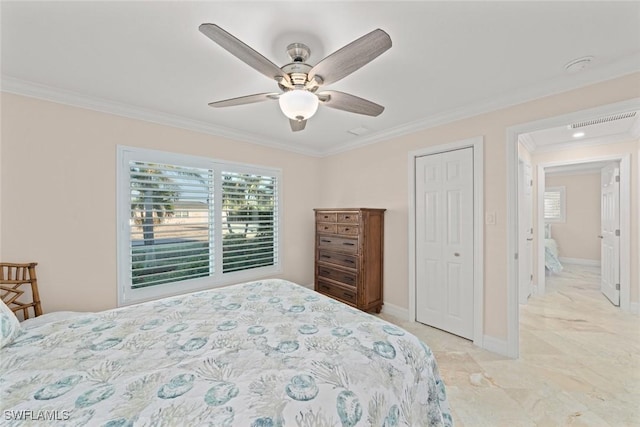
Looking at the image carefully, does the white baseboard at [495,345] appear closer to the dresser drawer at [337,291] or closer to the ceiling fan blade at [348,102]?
the dresser drawer at [337,291]

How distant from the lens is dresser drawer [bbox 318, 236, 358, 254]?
3348 mm

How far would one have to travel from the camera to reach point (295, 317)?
1.61 meters

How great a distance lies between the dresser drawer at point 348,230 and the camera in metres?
3.31

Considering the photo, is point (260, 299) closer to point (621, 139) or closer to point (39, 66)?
point (39, 66)

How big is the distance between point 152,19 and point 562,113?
10.0ft

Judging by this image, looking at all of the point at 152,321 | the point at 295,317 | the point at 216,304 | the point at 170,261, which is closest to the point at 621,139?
the point at 295,317

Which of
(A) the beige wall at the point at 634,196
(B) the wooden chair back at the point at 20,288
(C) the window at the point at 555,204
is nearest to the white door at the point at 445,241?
(A) the beige wall at the point at 634,196

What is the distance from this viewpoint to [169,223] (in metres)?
2.92

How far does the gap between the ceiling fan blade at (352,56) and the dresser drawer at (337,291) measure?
2.59 m

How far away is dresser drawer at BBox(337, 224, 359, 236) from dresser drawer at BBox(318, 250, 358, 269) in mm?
292

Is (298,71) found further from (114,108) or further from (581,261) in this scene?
(581,261)

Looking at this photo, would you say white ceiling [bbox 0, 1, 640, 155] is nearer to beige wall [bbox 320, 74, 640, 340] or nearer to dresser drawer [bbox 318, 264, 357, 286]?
beige wall [bbox 320, 74, 640, 340]

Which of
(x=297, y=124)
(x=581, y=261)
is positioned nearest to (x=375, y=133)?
(x=297, y=124)

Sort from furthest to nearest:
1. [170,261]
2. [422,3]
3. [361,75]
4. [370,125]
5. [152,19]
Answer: [370,125] < [170,261] < [361,75] < [152,19] < [422,3]
